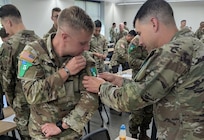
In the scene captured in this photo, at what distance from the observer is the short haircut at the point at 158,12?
1192 millimetres

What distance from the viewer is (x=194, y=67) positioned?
108 centimetres

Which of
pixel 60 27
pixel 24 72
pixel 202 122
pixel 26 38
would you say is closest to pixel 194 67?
pixel 202 122

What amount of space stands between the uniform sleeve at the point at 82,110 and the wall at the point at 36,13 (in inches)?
303

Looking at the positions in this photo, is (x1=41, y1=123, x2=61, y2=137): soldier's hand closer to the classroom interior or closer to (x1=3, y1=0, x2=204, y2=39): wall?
the classroom interior

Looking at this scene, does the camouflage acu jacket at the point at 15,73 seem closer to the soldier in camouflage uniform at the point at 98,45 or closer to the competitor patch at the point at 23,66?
the competitor patch at the point at 23,66

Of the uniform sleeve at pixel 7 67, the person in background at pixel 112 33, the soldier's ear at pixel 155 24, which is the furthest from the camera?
the person in background at pixel 112 33

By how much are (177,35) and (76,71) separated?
2.00 feet

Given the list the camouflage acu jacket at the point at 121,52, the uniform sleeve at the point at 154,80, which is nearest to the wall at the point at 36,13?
the camouflage acu jacket at the point at 121,52

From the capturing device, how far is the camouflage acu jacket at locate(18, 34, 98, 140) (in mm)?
1265

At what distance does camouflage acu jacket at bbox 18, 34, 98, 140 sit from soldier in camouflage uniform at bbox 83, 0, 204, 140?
22cm

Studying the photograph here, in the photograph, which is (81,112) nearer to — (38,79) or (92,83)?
(92,83)

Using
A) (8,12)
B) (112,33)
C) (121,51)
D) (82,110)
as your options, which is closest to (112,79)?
(82,110)

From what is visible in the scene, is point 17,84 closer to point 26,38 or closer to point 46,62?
point 26,38

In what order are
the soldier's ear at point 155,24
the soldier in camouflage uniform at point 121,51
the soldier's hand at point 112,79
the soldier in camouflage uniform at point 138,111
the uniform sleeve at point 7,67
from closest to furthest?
the soldier's ear at point 155,24 → the soldier's hand at point 112,79 → the uniform sleeve at point 7,67 → the soldier in camouflage uniform at point 138,111 → the soldier in camouflage uniform at point 121,51
